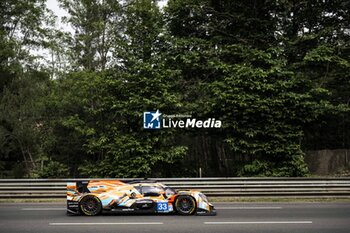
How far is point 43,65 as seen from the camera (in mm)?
35875

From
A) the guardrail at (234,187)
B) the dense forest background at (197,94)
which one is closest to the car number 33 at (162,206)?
the guardrail at (234,187)

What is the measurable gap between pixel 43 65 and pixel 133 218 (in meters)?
27.0

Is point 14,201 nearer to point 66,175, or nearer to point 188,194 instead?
point 66,175

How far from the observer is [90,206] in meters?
12.6

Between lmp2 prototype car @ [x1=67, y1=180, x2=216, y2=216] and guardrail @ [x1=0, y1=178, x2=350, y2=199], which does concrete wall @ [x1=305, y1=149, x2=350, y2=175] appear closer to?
guardrail @ [x1=0, y1=178, x2=350, y2=199]

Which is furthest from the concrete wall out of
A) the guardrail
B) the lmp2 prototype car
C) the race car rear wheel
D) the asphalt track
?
the race car rear wheel

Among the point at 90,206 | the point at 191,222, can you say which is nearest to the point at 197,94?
the point at 90,206

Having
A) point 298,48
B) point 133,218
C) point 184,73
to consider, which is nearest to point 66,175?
point 184,73

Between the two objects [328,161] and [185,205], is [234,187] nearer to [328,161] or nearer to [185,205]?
[185,205]

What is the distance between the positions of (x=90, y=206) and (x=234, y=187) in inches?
295

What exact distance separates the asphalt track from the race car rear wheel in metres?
0.37

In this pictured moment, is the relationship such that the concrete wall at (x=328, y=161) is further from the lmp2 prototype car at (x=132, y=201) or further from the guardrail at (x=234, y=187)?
the lmp2 prototype car at (x=132, y=201)

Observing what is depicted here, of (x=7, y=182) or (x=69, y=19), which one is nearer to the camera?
(x=7, y=182)

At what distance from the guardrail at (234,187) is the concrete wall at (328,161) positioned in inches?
307
